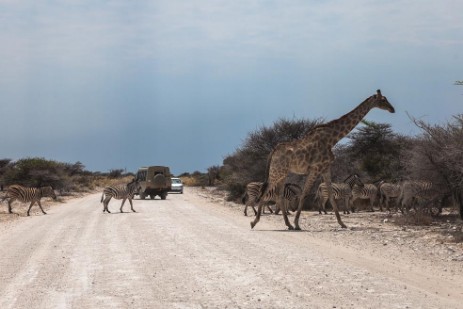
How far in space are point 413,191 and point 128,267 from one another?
13.7 meters

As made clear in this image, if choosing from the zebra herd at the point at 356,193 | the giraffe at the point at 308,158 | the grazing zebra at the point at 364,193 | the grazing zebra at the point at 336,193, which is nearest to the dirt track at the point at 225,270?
the giraffe at the point at 308,158

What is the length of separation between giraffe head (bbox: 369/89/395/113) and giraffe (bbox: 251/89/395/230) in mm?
813

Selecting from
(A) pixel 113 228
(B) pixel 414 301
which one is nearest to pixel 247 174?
(A) pixel 113 228

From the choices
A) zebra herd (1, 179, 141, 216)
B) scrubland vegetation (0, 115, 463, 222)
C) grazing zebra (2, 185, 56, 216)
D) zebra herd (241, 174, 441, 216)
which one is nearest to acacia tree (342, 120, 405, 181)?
scrubland vegetation (0, 115, 463, 222)

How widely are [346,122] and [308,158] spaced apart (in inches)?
72.1

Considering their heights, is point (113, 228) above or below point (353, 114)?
below

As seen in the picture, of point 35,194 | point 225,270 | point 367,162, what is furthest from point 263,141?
point 225,270

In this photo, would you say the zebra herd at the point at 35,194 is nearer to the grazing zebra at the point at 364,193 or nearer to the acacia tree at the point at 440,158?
the grazing zebra at the point at 364,193

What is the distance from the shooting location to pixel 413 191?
22.6 m

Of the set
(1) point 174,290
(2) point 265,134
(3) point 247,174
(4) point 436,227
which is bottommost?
(1) point 174,290

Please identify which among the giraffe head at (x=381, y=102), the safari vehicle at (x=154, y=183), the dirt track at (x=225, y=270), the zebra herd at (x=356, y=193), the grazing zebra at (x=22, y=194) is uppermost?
the giraffe head at (x=381, y=102)

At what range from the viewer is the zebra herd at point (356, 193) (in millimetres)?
22547

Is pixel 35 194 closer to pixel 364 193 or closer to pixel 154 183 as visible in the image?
pixel 364 193

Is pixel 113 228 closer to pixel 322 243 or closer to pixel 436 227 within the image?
pixel 322 243
